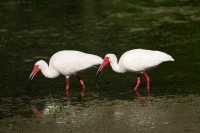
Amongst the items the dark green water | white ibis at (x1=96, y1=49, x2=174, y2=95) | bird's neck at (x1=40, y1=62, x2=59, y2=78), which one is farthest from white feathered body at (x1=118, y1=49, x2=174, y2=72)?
bird's neck at (x1=40, y1=62, x2=59, y2=78)

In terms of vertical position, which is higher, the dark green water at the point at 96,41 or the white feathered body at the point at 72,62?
the white feathered body at the point at 72,62

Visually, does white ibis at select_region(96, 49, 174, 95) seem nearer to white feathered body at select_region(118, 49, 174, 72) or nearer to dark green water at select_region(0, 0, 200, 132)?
white feathered body at select_region(118, 49, 174, 72)

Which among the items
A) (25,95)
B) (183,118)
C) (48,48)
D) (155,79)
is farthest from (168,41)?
(183,118)

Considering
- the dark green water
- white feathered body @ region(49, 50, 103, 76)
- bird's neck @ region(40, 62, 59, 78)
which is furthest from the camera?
bird's neck @ region(40, 62, 59, 78)

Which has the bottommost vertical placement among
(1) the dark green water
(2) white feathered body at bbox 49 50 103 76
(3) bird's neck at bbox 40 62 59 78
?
(1) the dark green water

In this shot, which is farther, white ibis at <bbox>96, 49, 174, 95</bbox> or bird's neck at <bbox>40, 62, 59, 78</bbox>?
bird's neck at <bbox>40, 62, 59, 78</bbox>

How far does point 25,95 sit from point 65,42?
5.16 m

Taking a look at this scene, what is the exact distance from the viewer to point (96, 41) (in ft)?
52.0

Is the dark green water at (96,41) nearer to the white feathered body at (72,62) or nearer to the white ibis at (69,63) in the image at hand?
the white ibis at (69,63)

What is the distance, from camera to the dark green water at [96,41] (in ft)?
35.2

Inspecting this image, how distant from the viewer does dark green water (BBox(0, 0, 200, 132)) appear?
10742 millimetres

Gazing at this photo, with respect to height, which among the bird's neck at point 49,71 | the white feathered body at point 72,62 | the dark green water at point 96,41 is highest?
the white feathered body at point 72,62

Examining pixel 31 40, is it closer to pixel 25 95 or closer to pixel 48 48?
pixel 48 48

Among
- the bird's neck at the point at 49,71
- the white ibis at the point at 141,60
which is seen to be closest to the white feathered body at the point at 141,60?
the white ibis at the point at 141,60
